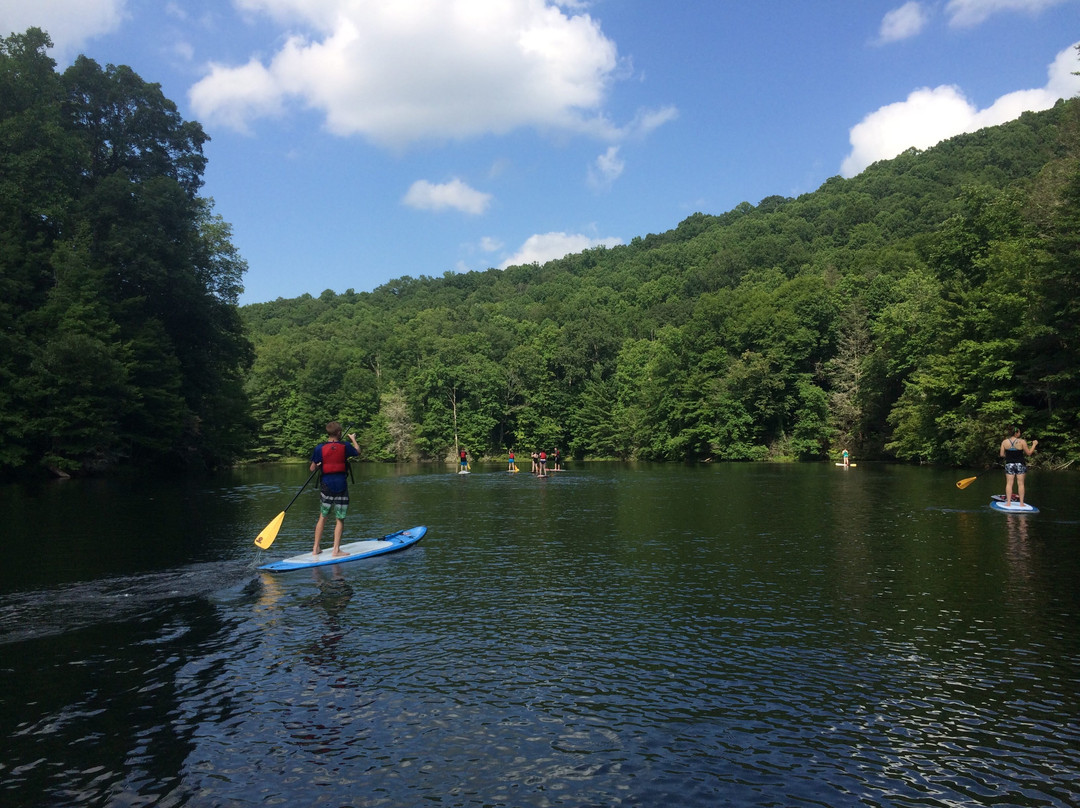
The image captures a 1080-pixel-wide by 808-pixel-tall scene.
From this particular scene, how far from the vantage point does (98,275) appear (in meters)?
46.5

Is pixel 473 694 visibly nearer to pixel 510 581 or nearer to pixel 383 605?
pixel 383 605

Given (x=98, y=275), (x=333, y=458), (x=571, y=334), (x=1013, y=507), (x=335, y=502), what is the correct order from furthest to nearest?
(x=571, y=334)
(x=98, y=275)
(x=1013, y=507)
(x=335, y=502)
(x=333, y=458)

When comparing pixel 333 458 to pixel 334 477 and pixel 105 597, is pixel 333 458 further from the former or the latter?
pixel 105 597

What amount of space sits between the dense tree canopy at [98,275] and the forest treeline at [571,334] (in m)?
0.19

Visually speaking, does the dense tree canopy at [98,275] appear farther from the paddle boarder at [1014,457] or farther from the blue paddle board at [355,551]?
the paddle boarder at [1014,457]

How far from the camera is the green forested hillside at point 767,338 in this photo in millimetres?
43812

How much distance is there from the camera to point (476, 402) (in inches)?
3937

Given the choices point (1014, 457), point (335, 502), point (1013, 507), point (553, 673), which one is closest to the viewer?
point (553, 673)

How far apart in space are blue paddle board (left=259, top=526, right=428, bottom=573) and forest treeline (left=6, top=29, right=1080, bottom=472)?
34.5 m

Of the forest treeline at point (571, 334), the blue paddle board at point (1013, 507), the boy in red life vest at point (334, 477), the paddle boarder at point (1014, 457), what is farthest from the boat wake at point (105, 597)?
the forest treeline at point (571, 334)

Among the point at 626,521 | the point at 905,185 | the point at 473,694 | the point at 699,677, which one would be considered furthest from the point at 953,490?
the point at 905,185

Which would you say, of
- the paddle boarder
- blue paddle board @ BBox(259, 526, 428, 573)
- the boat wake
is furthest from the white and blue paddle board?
the boat wake

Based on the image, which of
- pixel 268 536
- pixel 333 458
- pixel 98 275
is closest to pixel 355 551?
pixel 268 536

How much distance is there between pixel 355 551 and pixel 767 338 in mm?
65966
